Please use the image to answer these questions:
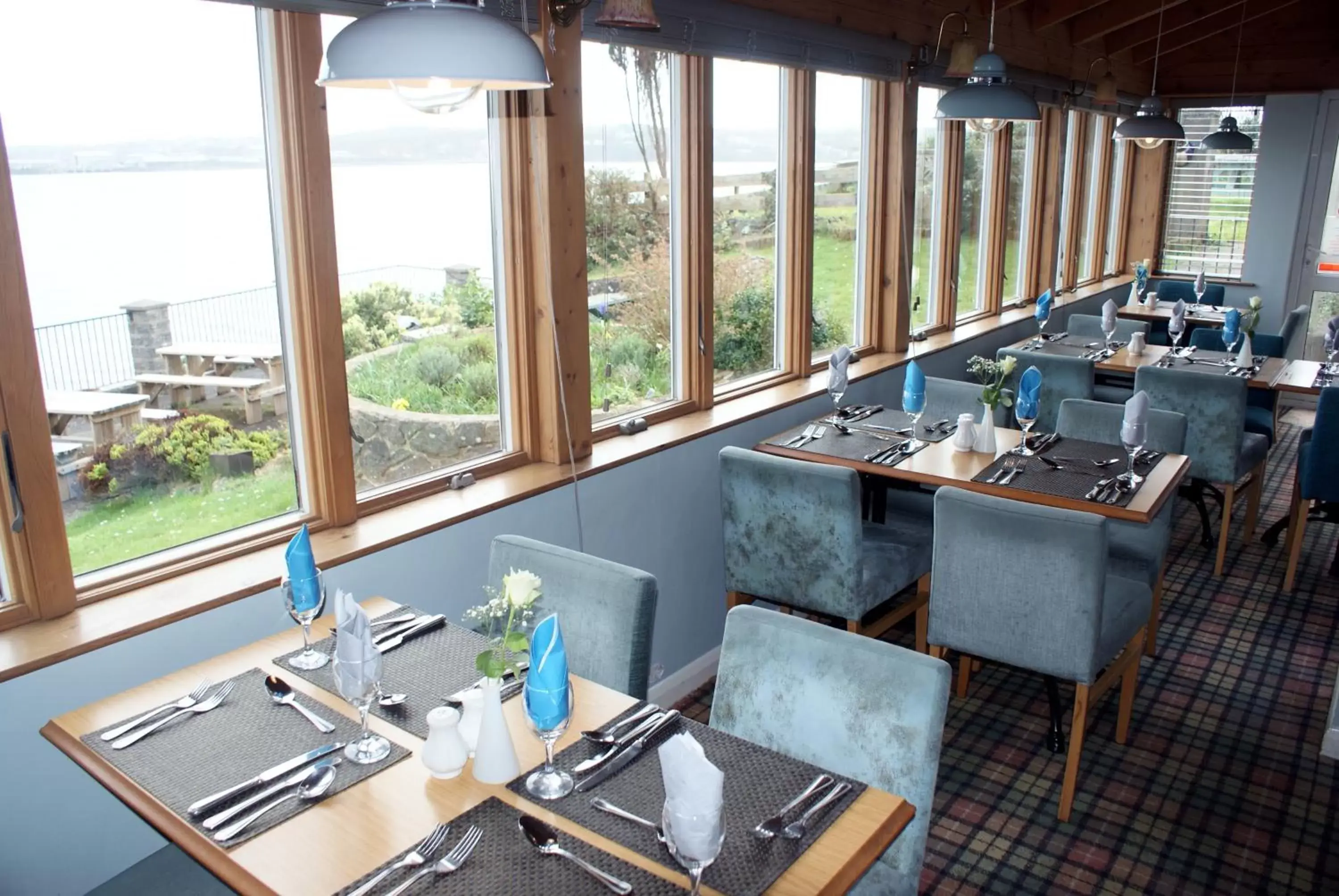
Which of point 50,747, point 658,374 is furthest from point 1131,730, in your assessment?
point 50,747

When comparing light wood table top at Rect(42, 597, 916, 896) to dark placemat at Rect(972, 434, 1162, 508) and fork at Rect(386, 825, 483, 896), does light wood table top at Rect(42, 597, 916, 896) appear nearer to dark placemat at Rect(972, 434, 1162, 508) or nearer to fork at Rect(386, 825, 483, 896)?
→ fork at Rect(386, 825, 483, 896)

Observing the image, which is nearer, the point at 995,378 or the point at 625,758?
the point at 625,758

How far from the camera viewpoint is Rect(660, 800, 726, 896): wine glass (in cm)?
139

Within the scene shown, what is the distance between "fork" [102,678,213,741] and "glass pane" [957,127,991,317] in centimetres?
489

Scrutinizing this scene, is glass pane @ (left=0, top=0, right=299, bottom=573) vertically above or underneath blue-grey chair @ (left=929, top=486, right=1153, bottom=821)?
above

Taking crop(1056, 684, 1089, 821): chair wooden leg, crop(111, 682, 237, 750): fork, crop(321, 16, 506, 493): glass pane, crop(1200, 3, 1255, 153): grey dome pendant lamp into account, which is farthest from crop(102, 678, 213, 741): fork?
crop(1200, 3, 1255, 153): grey dome pendant lamp

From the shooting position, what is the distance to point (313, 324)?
260 centimetres

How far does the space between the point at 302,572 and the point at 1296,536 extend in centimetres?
413

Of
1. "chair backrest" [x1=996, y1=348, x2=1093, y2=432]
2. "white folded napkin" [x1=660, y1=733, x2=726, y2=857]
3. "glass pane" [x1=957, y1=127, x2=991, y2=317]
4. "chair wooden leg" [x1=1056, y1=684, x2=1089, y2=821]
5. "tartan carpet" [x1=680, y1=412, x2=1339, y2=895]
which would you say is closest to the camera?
"white folded napkin" [x1=660, y1=733, x2=726, y2=857]

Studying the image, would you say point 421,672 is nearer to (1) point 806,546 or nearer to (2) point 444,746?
(2) point 444,746

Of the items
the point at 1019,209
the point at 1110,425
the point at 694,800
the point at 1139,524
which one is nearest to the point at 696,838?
the point at 694,800

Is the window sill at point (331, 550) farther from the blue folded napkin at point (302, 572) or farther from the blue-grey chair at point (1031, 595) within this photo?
the blue-grey chair at point (1031, 595)

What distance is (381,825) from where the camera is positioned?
1.63 m

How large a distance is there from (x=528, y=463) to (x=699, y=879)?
1961mm
